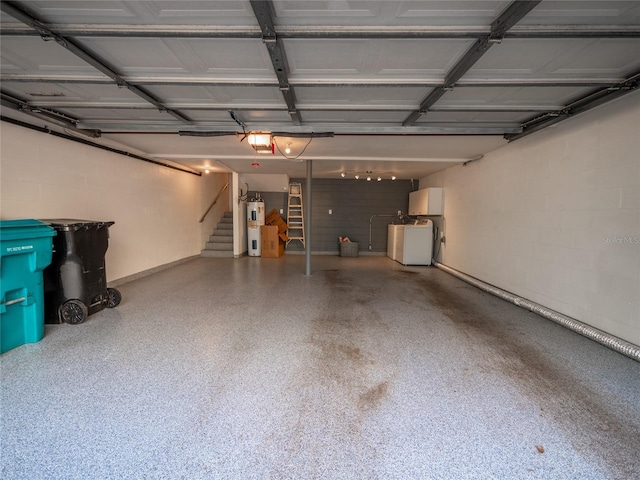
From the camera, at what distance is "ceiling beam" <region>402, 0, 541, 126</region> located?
1662 mm

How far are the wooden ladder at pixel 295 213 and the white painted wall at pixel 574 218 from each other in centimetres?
523

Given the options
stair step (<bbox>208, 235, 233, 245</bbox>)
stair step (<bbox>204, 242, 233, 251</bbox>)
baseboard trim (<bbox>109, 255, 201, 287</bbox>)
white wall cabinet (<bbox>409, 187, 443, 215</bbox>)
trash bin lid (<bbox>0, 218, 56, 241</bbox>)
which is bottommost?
baseboard trim (<bbox>109, 255, 201, 287</bbox>)

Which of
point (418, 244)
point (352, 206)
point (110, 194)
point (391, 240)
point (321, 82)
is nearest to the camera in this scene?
point (321, 82)

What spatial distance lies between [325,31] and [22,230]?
126 inches

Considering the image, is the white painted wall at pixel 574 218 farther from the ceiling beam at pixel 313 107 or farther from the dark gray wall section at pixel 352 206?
the dark gray wall section at pixel 352 206

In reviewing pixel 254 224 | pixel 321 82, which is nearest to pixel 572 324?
pixel 321 82

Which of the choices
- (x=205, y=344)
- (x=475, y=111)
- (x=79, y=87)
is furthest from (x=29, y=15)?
(x=475, y=111)

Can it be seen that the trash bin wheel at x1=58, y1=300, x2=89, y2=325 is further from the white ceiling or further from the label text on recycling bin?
the white ceiling

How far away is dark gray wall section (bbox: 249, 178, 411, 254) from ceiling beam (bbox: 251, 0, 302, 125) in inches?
236

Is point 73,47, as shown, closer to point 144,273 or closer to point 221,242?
point 144,273

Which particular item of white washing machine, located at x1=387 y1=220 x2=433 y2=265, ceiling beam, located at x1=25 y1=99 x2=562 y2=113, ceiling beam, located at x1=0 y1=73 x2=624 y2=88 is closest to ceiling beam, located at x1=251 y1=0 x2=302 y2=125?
ceiling beam, located at x1=0 y1=73 x2=624 y2=88

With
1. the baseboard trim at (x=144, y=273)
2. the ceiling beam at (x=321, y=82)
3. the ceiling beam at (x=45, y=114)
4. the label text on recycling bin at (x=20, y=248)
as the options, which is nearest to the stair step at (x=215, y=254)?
the baseboard trim at (x=144, y=273)

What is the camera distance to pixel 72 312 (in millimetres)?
3193

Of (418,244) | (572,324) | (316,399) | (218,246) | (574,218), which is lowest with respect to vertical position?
(316,399)
